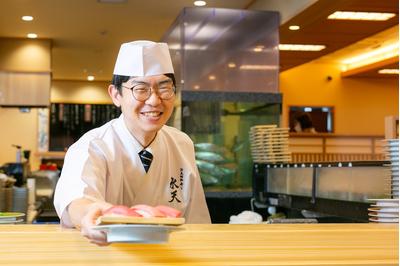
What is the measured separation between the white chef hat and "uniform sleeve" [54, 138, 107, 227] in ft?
0.78

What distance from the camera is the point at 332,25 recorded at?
6.25 meters

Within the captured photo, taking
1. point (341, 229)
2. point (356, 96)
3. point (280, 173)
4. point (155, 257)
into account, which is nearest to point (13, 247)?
point (155, 257)

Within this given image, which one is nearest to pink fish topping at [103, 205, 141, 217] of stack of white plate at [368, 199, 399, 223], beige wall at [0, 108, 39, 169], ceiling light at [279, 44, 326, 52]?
stack of white plate at [368, 199, 399, 223]

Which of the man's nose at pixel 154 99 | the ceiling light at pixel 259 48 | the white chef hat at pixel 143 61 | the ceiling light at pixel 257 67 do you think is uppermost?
the ceiling light at pixel 259 48

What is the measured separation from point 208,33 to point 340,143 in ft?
18.9

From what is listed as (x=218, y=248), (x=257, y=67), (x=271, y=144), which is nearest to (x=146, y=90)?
(x=218, y=248)

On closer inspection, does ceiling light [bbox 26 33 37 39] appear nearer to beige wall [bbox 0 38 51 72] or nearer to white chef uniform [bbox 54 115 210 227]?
beige wall [bbox 0 38 51 72]

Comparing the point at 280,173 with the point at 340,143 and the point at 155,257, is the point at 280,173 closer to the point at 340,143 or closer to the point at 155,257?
the point at 155,257

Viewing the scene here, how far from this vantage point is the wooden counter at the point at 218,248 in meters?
1.08

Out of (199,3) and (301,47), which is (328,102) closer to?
(301,47)

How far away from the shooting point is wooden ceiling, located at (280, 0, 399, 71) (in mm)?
5352

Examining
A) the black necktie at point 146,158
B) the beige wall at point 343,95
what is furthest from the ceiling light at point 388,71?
the black necktie at point 146,158

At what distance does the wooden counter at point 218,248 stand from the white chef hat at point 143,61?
22.8 inches

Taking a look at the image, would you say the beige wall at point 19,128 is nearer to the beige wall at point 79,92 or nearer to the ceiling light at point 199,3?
the beige wall at point 79,92
